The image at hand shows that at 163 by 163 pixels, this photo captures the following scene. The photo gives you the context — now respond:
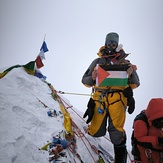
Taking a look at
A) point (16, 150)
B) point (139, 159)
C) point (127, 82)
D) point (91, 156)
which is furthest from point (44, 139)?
point (127, 82)

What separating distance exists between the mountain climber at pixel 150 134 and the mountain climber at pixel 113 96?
0.36 m

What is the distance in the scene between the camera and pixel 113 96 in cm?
377

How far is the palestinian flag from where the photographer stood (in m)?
3.85

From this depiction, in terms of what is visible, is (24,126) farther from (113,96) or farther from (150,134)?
(150,134)

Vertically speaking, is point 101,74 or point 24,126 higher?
point 101,74

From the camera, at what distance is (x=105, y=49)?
431 cm

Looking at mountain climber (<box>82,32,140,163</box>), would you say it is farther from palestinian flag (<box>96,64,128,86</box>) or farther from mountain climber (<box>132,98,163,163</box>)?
mountain climber (<box>132,98,163,163</box>)

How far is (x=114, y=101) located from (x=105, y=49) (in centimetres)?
143

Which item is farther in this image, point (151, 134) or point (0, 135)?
point (151, 134)

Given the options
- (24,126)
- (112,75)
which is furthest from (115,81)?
(24,126)

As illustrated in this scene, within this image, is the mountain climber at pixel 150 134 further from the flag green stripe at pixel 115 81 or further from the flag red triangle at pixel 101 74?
the flag red triangle at pixel 101 74

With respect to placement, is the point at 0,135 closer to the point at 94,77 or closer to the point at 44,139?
the point at 44,139

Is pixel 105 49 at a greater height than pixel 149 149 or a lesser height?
greater

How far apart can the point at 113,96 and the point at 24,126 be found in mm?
2002
